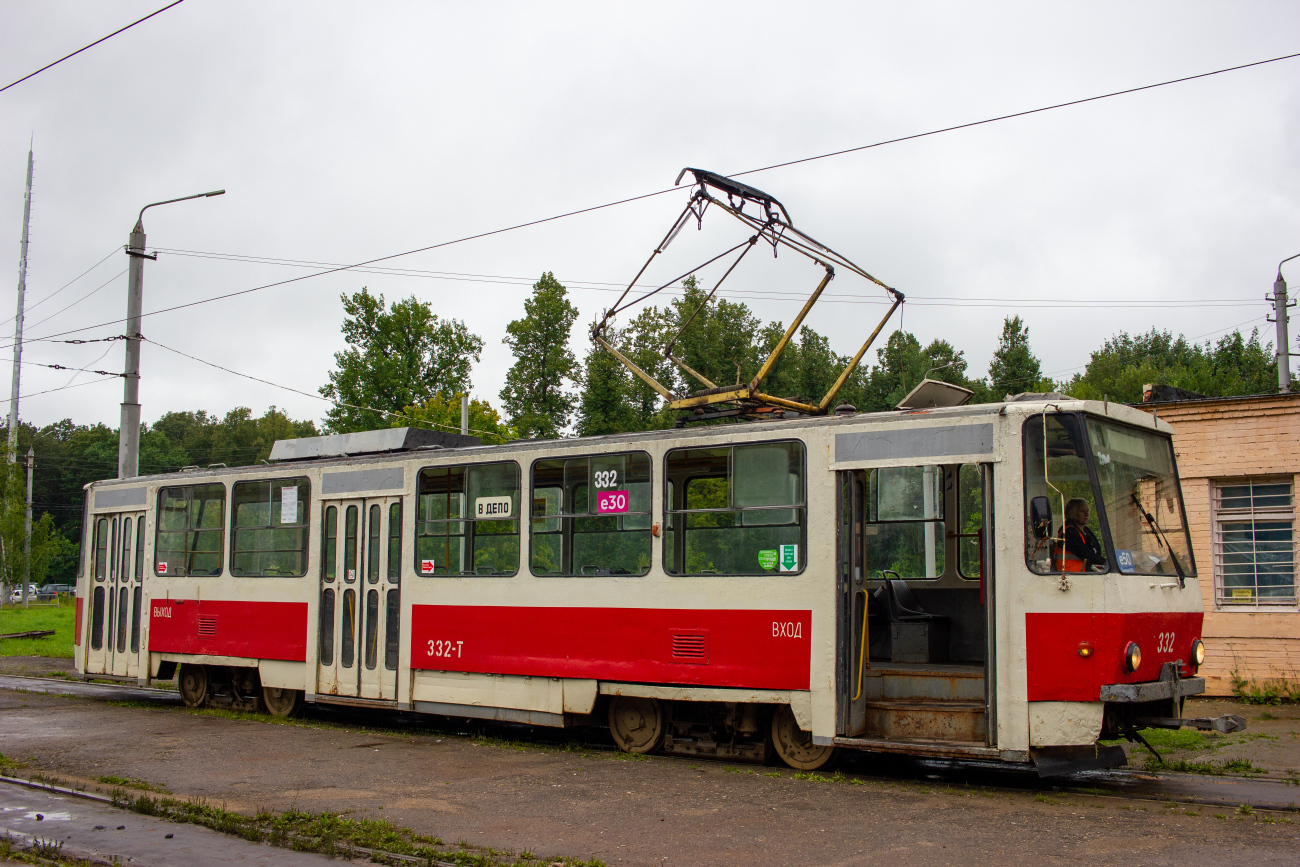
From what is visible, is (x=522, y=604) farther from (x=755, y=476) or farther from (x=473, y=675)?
(x=755, y=476)

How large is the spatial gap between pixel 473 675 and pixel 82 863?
207 inches

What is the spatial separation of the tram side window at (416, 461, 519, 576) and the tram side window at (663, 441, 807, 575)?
204cm

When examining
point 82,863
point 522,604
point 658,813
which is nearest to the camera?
point 82,863

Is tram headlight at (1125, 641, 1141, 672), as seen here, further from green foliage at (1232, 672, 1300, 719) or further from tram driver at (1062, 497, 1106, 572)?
green foliage at (1232, 672, 1300, 719)

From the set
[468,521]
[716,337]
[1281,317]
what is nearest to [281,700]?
[468,521]

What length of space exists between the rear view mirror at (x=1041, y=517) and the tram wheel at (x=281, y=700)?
906 cm

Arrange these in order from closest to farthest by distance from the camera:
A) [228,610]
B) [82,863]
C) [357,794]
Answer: [82,863]
[357,794]
[228,610]

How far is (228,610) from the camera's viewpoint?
1369 centimetres

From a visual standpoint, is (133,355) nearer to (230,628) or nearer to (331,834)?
(230,628)

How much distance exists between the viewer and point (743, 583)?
952 cm

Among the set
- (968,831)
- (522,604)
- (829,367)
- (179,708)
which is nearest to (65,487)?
(829,367)

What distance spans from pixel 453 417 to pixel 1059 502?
37472 mm

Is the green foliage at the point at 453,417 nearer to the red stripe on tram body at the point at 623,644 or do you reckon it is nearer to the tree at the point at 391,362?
the tree at the point at 391,362

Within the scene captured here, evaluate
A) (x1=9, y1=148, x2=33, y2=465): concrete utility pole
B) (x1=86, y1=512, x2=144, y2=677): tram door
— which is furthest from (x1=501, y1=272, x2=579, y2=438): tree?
(x1=86, y1=512, x2=144, y2=677): tram door
